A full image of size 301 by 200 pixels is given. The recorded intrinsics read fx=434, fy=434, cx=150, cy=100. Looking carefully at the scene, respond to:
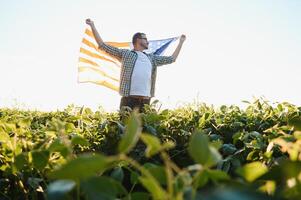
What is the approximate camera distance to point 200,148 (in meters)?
0.48

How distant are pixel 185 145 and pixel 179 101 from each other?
5.13 feet

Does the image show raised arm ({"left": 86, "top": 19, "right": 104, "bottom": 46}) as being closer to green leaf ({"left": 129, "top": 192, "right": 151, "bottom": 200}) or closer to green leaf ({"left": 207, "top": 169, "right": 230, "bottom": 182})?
green leaf ({"left": 129, "top": 192, "right": 151, "bottom": 200})

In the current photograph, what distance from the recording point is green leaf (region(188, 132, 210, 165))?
1.57 feet

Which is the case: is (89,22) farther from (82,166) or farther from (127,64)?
(82,166)

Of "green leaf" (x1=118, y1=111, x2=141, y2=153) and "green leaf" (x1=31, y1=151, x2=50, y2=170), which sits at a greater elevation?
"green leaf" (x1=118, y1=111, x2=141, y2=153)

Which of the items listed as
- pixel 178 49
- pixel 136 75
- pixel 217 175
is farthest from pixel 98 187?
pixel 178 49

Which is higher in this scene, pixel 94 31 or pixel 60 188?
pixel 94 31

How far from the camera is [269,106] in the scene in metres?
2.38

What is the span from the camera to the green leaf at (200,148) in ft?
1.57

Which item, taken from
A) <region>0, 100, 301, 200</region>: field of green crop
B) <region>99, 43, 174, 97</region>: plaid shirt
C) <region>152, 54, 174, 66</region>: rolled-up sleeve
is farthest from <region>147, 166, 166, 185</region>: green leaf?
<region>152, 54, 174, 66</region>: rolled-up sleeve

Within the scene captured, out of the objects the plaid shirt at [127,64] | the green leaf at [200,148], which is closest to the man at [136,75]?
the plaid shirt at [127,64]

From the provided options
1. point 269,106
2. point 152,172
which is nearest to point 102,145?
point 269,106

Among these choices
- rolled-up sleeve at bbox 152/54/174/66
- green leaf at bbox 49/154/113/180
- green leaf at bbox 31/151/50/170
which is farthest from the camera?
rolled-up sleeve at bbox 152/54/174/66

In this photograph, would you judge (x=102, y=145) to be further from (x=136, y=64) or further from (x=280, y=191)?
(x=136, y=64)
